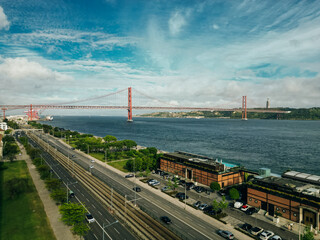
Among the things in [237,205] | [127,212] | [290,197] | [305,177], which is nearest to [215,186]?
[237,205]

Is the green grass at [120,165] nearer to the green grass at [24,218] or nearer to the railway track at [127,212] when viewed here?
the railway track at [127,212]

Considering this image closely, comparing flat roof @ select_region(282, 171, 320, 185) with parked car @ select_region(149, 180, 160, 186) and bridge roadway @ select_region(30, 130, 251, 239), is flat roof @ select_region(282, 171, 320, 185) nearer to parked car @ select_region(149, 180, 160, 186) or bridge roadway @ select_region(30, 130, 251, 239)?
bridge roadway @ select_region(30, 130, 251, 239)

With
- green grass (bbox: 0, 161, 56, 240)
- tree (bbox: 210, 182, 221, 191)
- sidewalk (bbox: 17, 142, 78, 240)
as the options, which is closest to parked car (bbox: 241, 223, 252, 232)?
tree (bbox: 210, 182, 221, 191)

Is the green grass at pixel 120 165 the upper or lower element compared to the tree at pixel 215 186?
lower

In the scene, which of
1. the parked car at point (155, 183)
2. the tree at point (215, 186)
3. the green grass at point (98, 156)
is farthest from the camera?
the green grass at point (98, 156)

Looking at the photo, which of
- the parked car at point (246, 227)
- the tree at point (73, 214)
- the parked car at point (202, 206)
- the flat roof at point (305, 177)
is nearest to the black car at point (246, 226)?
the parked car at point (246, 227)
